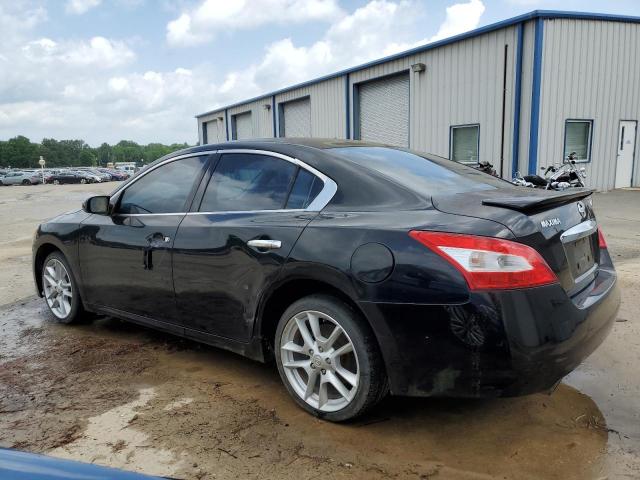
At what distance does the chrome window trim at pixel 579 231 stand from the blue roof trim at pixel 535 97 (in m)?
11.3

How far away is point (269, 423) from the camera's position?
286 cm

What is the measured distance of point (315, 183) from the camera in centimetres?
298

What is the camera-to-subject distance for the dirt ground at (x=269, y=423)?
2.46 m

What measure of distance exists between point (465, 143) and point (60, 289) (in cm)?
1346

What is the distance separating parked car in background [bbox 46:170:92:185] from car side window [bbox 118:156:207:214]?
2089 inches

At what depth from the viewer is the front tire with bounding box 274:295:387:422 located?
2.61m

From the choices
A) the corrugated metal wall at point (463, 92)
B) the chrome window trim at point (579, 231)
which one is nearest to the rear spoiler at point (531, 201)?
the chrome window trim at point (579, 231)

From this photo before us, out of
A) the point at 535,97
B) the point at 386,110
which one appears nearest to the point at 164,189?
the point at 535,97

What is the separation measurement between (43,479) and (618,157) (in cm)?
1702

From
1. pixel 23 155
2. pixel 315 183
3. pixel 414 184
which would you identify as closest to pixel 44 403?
pixel 315 183

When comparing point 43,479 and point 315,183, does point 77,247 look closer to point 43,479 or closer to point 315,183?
point 315,183

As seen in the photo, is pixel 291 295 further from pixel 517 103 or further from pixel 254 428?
pixel 517 103

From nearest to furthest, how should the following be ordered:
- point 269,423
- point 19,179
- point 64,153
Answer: point 269,423 < point 19,179 < point 64,153

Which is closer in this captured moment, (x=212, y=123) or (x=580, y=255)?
(x=580, y=255)
